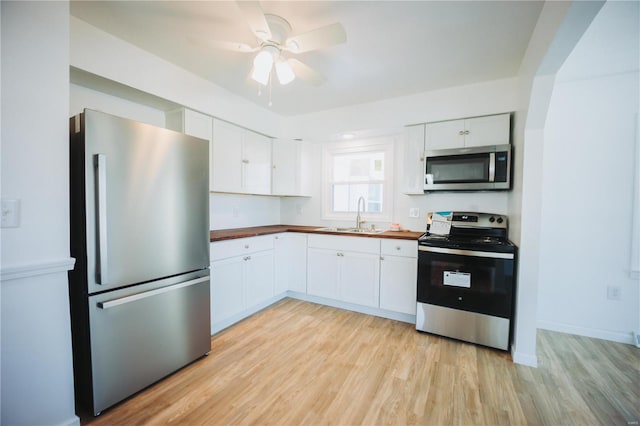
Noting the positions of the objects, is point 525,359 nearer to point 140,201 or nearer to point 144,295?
point 144,295

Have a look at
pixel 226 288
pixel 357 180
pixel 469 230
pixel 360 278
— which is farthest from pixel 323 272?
pixel 469 230

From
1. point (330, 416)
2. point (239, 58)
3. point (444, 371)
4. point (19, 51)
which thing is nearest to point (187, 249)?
point (19, 51)

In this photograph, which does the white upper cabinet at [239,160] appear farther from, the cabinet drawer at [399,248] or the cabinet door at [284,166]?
the cabinet drawer at [399,248]

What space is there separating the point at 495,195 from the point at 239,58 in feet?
9.19

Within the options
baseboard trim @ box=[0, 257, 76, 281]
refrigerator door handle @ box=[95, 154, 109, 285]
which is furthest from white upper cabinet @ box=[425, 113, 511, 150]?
baseboard trim @ box=[0, 257, 76, 281]

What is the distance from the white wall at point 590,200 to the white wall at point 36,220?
3.56 m

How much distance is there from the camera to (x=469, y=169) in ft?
8.70

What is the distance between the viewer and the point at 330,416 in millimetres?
1534

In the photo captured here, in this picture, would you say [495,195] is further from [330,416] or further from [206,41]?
[206,41]

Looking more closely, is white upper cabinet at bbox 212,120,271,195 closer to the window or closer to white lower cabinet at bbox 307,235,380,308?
the window

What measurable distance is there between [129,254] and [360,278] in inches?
84.2

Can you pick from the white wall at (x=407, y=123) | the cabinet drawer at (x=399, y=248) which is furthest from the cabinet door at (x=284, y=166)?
the cabinet drawer at (x=399, y=248)

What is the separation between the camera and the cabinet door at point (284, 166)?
3588 millimetres

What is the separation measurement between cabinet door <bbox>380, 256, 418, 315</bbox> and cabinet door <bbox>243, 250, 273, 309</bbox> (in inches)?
49.6
